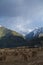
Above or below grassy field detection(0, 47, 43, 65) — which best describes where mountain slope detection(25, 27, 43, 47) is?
above

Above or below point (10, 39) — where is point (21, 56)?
below

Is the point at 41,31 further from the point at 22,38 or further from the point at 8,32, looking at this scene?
the point at 8,32

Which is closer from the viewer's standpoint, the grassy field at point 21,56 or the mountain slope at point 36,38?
the grassy field at point 21,56

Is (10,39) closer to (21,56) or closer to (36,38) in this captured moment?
(21,56)

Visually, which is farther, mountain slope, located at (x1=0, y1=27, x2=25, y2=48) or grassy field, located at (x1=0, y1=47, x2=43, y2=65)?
mountain slope, located at (x1=0, y1=27, x2=25, y2=48)

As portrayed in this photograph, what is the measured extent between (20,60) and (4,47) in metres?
0.60

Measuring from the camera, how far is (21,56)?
4.83 m

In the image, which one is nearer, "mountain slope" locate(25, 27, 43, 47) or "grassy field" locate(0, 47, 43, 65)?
"grassy field" locate(0, 47, 43, 65)

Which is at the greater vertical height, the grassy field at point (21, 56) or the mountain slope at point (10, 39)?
the mountain slope at point (10, 39)

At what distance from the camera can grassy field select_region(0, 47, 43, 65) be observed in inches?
185

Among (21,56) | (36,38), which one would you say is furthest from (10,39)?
(36,38)

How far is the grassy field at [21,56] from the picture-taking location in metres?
4.70

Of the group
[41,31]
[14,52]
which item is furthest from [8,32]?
[41,31]

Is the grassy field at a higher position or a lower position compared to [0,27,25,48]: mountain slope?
lower
